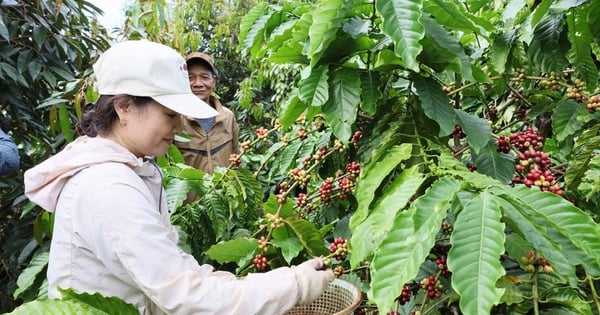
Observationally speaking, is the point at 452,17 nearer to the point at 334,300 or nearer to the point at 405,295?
the point at 405,295

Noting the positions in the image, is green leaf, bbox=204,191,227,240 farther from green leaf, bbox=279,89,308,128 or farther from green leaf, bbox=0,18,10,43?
green leaf, bbox=0,18,10,43

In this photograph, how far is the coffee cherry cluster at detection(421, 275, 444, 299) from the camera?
1.07 metres

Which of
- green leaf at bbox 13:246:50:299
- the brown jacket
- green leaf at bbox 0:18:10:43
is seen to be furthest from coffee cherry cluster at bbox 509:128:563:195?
green leaf at bbox 0:18:10:43

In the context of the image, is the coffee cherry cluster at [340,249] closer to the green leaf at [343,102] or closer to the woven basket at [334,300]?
the woven basket at [334,300]

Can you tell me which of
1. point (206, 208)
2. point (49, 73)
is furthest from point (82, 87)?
point (206, 208)

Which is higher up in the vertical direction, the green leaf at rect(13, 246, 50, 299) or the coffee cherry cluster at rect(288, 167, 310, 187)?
the coffee cherry cluster at rect(288, 167, 310, 187)

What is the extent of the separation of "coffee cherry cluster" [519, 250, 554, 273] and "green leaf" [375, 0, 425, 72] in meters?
0.39

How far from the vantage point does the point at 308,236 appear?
1.47 meters

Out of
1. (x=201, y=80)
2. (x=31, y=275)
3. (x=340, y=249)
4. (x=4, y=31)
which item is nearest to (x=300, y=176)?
(x=340, y=249)

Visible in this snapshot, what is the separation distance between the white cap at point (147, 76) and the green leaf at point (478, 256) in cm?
60

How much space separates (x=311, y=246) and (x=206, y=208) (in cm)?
49

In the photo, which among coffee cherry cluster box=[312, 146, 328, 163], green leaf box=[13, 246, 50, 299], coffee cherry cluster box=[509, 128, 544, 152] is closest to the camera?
coffee cherry cluster box=[509, 128, 544, 152]

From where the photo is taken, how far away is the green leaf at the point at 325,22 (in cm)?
108

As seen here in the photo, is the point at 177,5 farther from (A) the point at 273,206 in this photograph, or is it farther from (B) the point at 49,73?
(A) the point at 273,206
